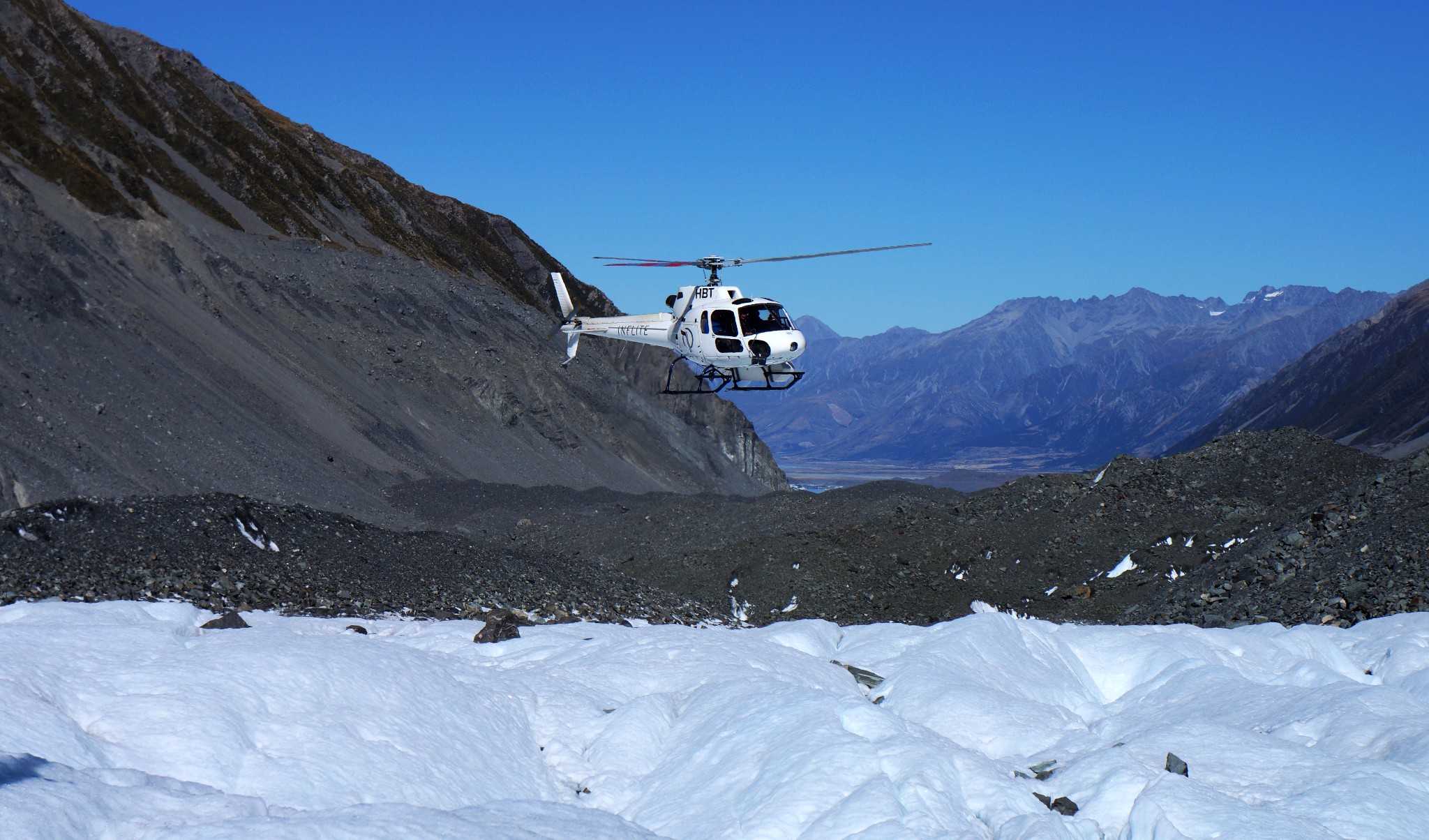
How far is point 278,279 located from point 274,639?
46.6 m

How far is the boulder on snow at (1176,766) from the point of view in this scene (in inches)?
369

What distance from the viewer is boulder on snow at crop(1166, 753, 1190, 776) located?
9383 mm

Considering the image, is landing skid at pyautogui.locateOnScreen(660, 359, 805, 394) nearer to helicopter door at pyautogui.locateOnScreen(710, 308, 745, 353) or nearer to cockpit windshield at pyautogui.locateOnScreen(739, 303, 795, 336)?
helicopter door at pyautogui.locateOnScreen(710, 308, 745, 353)

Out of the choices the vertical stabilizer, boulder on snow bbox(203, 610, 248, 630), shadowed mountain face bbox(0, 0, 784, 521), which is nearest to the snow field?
boulder on snow bbox(203, 610, 248, 630)

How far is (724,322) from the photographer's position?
28.5m

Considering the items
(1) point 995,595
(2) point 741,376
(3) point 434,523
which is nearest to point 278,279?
(3) point 434,523

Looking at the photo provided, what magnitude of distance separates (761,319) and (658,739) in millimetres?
19152

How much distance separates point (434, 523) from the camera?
37.6 m

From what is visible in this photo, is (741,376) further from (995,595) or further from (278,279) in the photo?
(278,279)

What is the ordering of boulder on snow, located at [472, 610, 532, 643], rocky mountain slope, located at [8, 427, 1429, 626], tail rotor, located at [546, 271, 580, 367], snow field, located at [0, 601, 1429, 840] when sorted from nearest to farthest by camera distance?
1. snow field, located at [0, 601, 1429, 840]
2. boulder on snow, located at [472, 610, 532, 643]
3. rocky mountain slope, located at [8, 427, 1429, 626]
4. tail rotor, located at [546, 271, 580, 367]

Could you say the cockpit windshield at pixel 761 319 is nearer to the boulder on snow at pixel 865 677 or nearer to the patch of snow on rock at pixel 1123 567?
the patch of snow on rock at pixel 1123 567

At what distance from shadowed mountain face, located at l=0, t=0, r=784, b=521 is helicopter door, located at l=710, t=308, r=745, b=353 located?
46.9 ft

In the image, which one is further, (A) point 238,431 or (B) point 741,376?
(A) point 238,431

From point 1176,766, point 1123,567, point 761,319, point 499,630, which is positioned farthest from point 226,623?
point 1123,567
